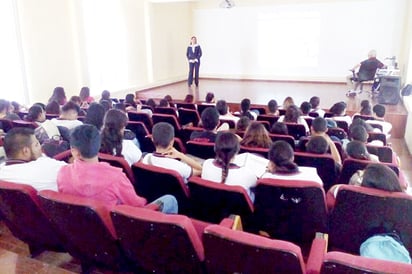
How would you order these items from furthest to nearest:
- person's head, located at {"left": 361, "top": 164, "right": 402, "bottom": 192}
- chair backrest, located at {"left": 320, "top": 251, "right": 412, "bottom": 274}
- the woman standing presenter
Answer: the woman standing presenter
person's head, located at {"left": 361, "top": 164, "right": 402, "bottom": 192}
chair backrest, located at {"left": 320, "top": 251, "right": 412, "bottom": 274}

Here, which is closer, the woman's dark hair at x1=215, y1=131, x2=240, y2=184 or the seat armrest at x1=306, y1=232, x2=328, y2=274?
the seat armrest at x1=306, y1=232, x2=328, y2=274

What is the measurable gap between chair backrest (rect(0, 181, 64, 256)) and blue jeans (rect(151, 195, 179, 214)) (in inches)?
24.6

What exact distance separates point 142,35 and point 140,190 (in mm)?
8425

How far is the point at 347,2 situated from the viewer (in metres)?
10.4

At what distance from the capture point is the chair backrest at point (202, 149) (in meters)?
3.44

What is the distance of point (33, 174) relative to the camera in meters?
2.20

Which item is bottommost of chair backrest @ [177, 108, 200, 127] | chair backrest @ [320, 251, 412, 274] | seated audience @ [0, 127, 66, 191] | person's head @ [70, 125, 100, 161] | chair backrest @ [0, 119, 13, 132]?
chair backrest @ [177, 108, 200, 127]

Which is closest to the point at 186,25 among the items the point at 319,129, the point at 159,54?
the point at 159,54

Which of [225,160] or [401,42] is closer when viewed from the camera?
[225,160]

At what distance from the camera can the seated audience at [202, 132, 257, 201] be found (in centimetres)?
253

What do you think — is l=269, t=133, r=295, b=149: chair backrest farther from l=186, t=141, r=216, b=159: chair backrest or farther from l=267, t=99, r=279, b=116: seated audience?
l=267, t=99, r=279, b=116: seated audience

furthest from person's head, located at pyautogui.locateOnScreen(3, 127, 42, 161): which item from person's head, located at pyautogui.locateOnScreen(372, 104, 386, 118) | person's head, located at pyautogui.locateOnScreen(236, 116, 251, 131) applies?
person's head, located at pyautogui.locateOnScreen(372, 104, 386, 118)

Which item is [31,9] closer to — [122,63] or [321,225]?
[122,63]

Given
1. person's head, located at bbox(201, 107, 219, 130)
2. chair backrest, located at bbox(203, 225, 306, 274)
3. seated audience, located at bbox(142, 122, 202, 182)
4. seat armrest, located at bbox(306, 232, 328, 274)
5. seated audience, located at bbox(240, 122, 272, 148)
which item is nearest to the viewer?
chair backrest, located at bbox(203, 225, 306, 274)
